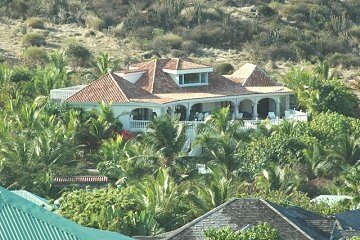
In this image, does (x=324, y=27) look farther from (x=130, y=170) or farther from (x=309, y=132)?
(x=130, y=170)

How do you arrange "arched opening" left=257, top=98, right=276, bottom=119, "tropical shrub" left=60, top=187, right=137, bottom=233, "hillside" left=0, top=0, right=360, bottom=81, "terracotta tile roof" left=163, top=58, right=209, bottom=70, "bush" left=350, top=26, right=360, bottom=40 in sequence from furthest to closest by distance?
"bush" left=350, top=26, right=360, bottom=40, "hillside" left=0, top=0, right=360, bottom=81, "arched opening" left=257, top=98, right=276, bottom=119, "terracotta tile roof" left=163, top=58, right=209, bottom=70, "tropical shrub" left=60, top=187, right=137, bottom=233

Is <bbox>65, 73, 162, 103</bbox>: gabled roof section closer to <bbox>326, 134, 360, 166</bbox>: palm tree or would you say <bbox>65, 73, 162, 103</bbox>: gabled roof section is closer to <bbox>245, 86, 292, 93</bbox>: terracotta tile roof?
<bbox>245, 86, 292, 93</bbox>: terracotta tile roof

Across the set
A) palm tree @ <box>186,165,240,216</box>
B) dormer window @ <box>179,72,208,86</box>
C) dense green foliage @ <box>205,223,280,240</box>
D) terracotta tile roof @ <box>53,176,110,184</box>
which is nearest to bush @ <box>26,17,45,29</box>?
dormer window @ <box>179,72,208,86</box>

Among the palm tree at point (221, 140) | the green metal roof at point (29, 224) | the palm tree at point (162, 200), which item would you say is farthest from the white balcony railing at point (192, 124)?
the green metal roof at point (29, 224)

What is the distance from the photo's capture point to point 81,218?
1534 inches

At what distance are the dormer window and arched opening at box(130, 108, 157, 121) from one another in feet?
13.8

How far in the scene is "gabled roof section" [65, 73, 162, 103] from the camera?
62.1 metres

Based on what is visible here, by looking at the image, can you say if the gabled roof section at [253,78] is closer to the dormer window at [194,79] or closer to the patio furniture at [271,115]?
the dormer window at [194,79]

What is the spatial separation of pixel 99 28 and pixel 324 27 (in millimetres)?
17717

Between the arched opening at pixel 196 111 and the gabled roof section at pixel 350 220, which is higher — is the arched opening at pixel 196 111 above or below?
below

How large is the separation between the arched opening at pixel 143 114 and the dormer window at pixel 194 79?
4.20 meters

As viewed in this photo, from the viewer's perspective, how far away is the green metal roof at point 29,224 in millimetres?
23781

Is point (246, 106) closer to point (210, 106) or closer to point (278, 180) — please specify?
point (210, 106)

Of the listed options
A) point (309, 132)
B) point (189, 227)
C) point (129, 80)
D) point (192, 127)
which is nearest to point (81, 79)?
point (129, 80)
